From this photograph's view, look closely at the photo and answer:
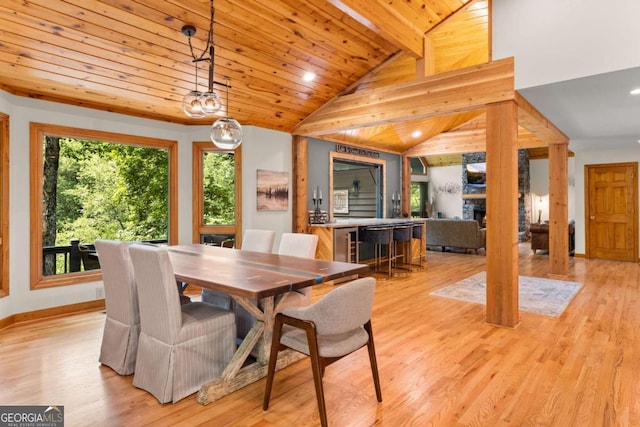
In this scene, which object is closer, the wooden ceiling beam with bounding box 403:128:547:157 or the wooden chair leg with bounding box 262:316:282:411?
the wooden chair leg with bounding box 262:316:282:411

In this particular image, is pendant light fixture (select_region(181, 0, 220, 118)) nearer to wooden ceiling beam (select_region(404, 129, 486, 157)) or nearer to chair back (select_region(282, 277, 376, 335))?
chair back (select_region(282, 277, 376, 335))

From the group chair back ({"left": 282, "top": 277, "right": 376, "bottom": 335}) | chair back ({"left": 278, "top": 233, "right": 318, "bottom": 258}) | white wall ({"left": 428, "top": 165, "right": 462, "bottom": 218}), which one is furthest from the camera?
white wall ({"left": 428, "top": 165, "right": 462, "bottom": 218})

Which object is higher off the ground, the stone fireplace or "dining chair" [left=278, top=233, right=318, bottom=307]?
the stone fireplace

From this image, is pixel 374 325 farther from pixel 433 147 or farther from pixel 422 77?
pixel 433 147

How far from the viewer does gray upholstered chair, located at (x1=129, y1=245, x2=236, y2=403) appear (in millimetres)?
2277

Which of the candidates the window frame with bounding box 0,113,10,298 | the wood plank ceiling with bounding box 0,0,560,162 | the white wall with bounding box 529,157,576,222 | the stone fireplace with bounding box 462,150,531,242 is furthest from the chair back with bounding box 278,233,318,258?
the white wall with bounding box 529,157,576,222

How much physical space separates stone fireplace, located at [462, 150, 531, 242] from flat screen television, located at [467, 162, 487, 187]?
11 centimetres

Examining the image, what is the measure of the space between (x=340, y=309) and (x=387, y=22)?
334 centimetres

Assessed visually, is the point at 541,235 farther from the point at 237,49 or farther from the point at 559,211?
the point at 237,49

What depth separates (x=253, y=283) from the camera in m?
2.20

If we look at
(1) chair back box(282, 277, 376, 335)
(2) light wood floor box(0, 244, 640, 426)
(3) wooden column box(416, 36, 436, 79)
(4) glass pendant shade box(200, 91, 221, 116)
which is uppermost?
(3) wooden column box(416, 36, 436, 79)

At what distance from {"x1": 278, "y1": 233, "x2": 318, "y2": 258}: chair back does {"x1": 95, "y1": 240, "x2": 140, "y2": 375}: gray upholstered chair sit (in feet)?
4.55

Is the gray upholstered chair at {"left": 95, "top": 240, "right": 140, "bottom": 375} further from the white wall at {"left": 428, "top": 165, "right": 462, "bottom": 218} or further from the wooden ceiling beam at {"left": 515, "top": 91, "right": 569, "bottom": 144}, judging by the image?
the white wall at {"left": 428, "top": 165, "right": 462, "bottom": 218}

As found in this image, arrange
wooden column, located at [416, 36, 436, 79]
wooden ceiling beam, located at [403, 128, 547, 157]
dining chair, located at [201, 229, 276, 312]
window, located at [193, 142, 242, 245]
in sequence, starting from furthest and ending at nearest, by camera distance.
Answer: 1. wooden ceiling beam, located at [403, 128, 547, 157]
2. window, located at [193, 142, 242, 245]
3. wooden column, located at [416, 36, 436, 79]
4. dining chair, located at [201, 229, 276, 312]
